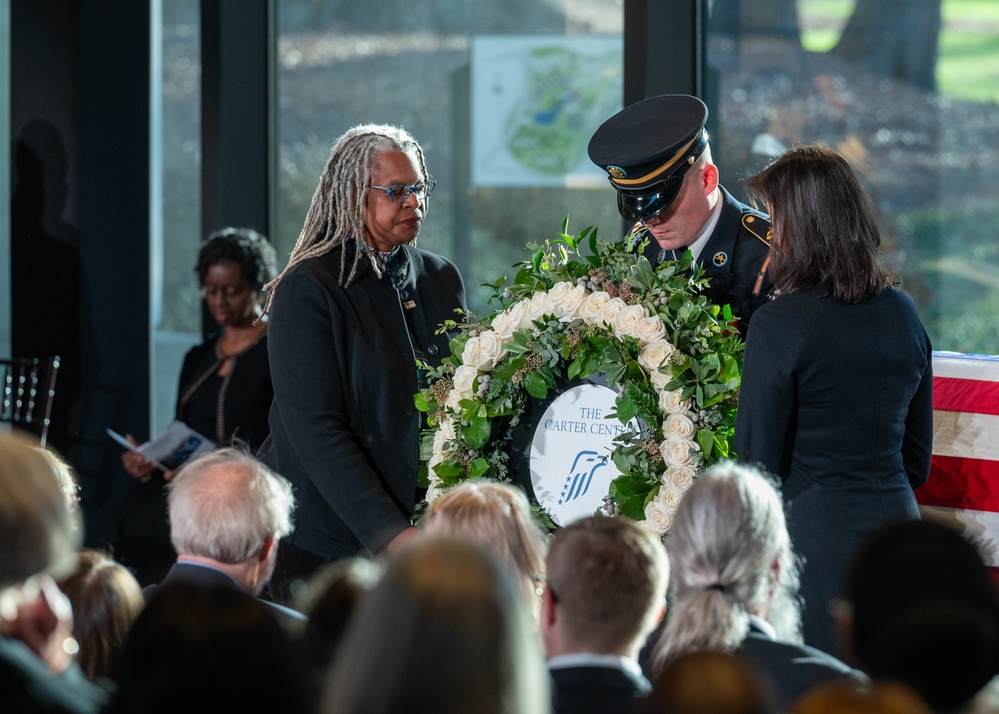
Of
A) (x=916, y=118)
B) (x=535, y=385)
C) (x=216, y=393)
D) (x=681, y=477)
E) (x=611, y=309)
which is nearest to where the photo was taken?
(x=681, y=477)

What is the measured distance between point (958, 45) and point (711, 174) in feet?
13.0

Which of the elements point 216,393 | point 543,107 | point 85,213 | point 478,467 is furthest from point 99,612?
point 543,107

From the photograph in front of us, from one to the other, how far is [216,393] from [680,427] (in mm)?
2297

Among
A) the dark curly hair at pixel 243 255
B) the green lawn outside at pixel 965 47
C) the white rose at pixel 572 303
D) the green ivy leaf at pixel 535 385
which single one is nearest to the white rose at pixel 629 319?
the white rose at pixel 572 303

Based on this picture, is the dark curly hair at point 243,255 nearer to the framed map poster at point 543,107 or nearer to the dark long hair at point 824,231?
the framed map poster at point 543,107

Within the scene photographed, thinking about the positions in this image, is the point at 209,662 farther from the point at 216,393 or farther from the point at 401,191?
the point at 216,393

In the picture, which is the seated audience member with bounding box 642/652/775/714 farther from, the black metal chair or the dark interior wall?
the dark interior wall

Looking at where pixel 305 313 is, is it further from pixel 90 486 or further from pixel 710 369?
pixel 90 486

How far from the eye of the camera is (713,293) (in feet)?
9.07

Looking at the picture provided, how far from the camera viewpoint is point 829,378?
2.29m

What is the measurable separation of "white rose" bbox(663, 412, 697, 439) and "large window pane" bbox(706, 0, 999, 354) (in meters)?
3.71

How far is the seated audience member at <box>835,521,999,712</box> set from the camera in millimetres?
1358

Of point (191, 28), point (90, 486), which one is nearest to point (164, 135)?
point (191, 28)

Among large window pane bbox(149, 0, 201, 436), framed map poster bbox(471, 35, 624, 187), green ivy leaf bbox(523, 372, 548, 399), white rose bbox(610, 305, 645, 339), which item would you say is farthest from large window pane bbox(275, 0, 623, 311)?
white rose bbox(610, 305, 645, 339)
